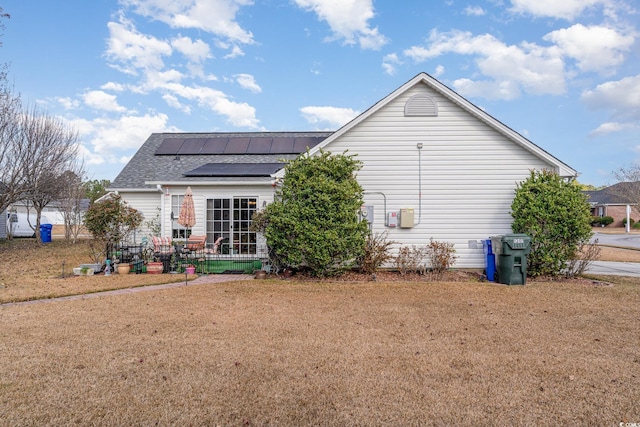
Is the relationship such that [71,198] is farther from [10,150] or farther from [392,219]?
[392,219]

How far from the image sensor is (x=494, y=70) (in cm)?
1778

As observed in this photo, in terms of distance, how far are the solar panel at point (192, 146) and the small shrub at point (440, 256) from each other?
38.5 feet

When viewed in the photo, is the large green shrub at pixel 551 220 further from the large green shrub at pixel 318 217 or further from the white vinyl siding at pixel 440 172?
the large green shrub at pixel 318 217

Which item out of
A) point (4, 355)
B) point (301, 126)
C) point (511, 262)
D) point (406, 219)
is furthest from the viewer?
point (301, 126)

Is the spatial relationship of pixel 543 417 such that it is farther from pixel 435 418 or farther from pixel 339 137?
pixel 339 137

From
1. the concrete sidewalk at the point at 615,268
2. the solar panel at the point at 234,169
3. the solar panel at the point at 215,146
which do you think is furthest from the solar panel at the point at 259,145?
the concrete sidewalk at the point at 615,268

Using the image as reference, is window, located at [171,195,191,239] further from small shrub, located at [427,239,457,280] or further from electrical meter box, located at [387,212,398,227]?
small shrub, located at [427,239,457,280]

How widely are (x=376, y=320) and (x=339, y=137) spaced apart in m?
6.80

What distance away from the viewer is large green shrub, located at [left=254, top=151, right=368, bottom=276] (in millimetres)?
9758

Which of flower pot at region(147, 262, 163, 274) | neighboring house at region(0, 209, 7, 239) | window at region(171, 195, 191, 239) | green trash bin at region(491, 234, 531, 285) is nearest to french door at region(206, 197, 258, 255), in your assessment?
window at region(171, 195, 191, 239)

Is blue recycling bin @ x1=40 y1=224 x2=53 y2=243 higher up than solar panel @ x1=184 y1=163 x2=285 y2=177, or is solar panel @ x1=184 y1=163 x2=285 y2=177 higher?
solar panel @ x1=184 y1=163 x2=285 y2=177

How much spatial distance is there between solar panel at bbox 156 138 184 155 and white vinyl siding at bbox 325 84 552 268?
393 inches

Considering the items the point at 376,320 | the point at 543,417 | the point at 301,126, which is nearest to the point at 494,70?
the point at 301,126

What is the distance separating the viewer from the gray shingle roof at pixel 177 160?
577 inches
